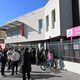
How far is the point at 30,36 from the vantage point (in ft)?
139

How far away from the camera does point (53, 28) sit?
31.0m

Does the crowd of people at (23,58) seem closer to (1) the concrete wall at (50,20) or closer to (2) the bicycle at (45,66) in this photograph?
(2) the bicycle at (45,66)

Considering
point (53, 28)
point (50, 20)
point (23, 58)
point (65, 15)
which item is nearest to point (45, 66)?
point (65, 15)

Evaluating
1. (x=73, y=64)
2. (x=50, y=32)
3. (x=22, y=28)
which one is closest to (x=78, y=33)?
(x=73, y=64)

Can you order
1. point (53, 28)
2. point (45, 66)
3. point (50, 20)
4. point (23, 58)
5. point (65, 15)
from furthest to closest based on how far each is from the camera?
point (50, 20) < point (53, 28) < point (65, 15) < point (45, 66) < point (23, 58)

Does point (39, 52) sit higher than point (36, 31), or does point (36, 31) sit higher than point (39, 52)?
point (36, 31)

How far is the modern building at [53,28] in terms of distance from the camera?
2295cm

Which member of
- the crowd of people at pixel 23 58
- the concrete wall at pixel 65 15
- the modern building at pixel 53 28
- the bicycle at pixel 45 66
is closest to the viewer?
the crowd of people at pixel 23 58

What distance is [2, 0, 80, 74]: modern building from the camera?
75.3ft

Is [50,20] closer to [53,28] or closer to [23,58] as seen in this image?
[53,28]

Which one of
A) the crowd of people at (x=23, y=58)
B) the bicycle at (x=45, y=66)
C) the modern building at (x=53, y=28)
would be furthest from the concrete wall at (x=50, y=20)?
the bicycle at (x=45, y=66)

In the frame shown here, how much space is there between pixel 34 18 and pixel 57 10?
12666 millimetres

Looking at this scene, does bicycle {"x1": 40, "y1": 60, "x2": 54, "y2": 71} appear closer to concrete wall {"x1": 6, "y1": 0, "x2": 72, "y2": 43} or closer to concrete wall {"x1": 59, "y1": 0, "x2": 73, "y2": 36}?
concrete wall {"x1": 6, "y1": 0, "x2": 72, "y2": 43}

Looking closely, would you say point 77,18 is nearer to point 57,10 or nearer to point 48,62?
point 57,10
